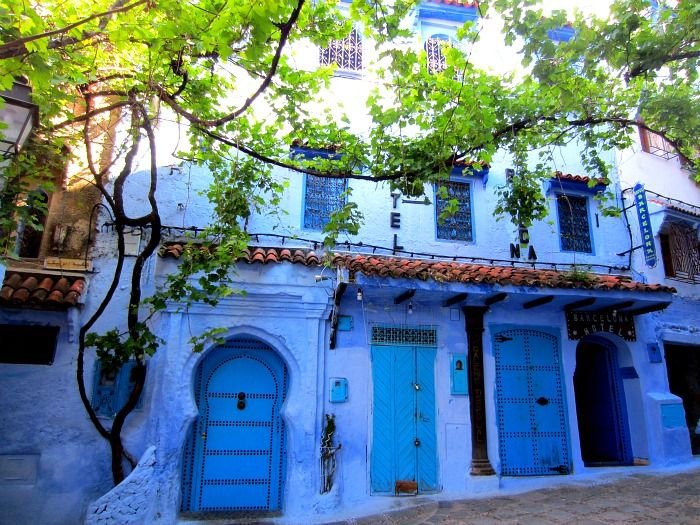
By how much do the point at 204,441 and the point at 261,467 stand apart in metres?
0.96

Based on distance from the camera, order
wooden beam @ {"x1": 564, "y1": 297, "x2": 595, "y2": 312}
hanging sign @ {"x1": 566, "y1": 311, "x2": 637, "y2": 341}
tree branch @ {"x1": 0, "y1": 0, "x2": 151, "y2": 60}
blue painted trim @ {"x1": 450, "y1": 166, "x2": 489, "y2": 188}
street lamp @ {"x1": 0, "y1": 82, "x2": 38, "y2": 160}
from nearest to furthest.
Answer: tree branch @ {"x1": 0, "y1": 0, "x2": 151, "y2": 60} → street lamp @ {"x1": 0, "y1": 82, "x2": 38, "y2": 160} → wooden beam @ {"x1": 564, "y1": 297, "x2": 595, "y2": 312} → hanging sign @ {"x1": 566, "y1": 311, "x2": 637, "y2": 341} → blue painted trim @ {"x1": 450, "y1": 166, "x2": 489, "y2": 188}

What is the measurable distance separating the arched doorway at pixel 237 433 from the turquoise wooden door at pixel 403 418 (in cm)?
154

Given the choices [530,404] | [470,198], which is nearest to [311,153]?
[470,198]

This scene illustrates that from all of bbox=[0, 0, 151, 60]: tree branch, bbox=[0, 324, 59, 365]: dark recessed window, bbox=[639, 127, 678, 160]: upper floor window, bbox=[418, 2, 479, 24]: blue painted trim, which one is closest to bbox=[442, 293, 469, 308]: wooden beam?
bbox=[0, 0, 151, 60]: tree branch

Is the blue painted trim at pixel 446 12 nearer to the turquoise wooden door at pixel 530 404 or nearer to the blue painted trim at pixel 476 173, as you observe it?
the blue painted trim at pixel 476 173

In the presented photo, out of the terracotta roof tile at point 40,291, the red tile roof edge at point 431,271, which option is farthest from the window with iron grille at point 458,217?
the terracotta roof tile at point 40,291

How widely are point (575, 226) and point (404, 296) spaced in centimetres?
463

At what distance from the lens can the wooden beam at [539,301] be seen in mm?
7938

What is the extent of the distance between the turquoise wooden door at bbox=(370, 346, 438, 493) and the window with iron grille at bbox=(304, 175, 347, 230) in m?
2.58

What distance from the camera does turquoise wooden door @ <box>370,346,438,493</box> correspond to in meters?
7.34

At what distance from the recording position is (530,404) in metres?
8.19

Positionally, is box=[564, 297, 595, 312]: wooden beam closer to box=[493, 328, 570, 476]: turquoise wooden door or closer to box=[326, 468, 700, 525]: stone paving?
box=[493, 328, 570, 476]: turquoise wooden door

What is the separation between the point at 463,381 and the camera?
7.88 meters

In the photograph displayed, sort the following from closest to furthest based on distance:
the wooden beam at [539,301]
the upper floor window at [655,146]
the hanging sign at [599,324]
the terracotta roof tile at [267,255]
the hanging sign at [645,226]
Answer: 1. the terracotta roof tile at [267,255]
2. the wooden beam at [539,301]
3. the hanging sign at [599,324]
4. the hanging sign at [645,226]
5. the upper floor window at [655,146]
